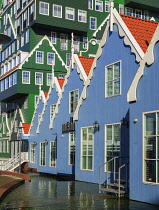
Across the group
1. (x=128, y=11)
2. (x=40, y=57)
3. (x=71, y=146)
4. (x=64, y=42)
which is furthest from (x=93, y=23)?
(x=71, y=146)

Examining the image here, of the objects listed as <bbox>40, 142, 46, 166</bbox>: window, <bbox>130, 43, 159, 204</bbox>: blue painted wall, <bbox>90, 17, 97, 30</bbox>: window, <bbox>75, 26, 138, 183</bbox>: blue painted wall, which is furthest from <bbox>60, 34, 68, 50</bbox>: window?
<bbox>130, 43, 159, 204</bbox>: blue painted wall

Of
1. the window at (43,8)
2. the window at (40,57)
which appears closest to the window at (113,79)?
the window at (40,57)

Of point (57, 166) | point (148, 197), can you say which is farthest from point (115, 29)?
point (57, 166)

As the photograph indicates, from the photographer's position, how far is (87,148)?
22969mm

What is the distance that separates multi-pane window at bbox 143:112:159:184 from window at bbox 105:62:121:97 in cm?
581

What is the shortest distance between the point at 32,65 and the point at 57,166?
18.3m

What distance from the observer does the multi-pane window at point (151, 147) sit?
14.3 metres

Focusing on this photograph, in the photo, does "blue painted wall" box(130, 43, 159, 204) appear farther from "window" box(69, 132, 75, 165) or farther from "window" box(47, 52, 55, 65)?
"window" box(47, 52, 55, 65)

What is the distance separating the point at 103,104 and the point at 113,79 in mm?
1632

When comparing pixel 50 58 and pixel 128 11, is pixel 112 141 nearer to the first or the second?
pixel 50 58

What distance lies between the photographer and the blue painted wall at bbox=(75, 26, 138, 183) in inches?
776

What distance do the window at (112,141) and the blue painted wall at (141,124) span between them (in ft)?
14.5

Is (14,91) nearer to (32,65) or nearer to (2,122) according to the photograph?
(32,65)

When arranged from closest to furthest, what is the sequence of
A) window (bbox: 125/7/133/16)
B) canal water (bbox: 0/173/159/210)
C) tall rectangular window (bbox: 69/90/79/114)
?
canal water (bbox: 0/173/159/210), tall rectangular window (bbox: 69/90/79/114), window (bbox: 125/7/133/16)
